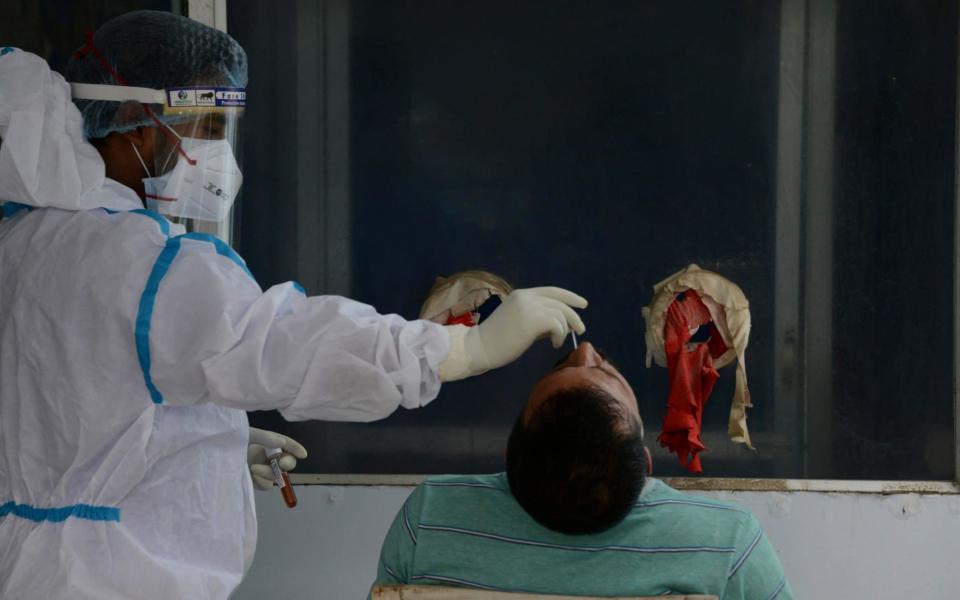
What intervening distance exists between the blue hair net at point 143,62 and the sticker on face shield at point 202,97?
1 centimetres

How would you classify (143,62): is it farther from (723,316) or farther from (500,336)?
(723,316)

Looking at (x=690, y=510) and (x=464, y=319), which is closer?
(x=690, y=510)

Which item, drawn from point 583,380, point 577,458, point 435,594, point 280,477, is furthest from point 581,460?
point 280,477

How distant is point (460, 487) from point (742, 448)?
0.92m

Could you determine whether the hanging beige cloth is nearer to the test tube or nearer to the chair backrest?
the test tube

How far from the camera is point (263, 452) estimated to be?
1952 mm

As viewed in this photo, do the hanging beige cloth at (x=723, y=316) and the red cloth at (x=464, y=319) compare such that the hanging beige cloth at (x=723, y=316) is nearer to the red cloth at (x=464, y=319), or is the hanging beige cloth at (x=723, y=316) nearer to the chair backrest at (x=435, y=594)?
the red cloth at (x=464, y=319)

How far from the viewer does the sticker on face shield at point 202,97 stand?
152cm

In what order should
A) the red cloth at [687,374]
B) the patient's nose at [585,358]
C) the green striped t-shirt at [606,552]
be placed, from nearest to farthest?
the green striped t-shirt at [606,552] → the patient's nose at [585,358] → the red cloth at [687,374]

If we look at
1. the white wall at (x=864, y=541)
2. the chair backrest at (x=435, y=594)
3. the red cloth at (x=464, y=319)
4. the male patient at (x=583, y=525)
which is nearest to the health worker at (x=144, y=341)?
the male patient at (x=583, y=525)

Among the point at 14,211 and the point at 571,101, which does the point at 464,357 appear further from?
the point at 571,101

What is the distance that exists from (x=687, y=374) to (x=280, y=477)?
0.85 m

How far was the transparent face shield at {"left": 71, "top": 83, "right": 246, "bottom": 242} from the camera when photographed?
4.99 ft

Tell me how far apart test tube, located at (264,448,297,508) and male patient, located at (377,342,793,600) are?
1.12 ft
